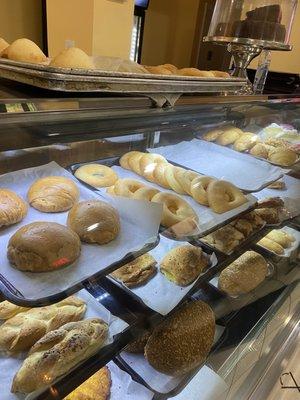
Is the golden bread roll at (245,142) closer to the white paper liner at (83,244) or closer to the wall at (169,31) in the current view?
the white paper liner at (83,244)

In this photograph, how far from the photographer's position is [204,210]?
962 mm

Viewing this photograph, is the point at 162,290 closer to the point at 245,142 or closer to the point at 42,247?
the point at 42,247

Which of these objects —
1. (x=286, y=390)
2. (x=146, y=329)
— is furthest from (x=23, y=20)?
(x=286, y=390)

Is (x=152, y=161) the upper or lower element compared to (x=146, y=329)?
upper

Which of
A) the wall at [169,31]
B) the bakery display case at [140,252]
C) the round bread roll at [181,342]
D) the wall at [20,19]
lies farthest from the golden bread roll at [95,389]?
the wall at [169,31]

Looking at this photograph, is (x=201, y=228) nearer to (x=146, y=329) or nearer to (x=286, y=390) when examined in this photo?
(x=146, y=329)

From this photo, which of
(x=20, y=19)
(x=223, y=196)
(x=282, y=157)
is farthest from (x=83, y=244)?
(x=20, y=19)

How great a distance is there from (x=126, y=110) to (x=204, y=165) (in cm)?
45

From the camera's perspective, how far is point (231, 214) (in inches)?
38.2

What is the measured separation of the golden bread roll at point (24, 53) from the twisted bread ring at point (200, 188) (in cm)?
58

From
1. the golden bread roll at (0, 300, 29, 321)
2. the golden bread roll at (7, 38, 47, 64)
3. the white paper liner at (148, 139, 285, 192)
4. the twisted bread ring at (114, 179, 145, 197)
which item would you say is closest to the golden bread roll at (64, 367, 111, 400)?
the golden bread roll at (0, 300, 29, 321)

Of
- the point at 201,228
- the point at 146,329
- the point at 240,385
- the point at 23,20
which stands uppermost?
the point at 23,20

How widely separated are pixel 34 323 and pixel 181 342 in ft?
1.37

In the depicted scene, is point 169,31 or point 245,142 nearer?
point 245,142
